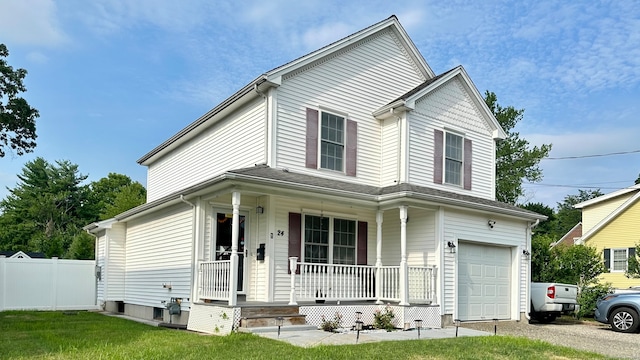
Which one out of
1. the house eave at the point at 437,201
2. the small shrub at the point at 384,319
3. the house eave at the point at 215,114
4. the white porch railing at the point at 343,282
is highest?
the house eave at the point at 215,114

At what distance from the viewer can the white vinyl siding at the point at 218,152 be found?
1376 cm

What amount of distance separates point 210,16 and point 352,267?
7617 millimetres

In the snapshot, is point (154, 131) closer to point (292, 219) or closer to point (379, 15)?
point (379, 15)

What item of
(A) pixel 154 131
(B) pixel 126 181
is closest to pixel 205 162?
(A) pixel 154 131

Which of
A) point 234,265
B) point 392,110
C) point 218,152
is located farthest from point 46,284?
point 392,110

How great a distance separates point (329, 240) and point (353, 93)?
417 centimetres

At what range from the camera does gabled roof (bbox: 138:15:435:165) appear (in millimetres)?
13289

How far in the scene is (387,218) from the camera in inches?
599

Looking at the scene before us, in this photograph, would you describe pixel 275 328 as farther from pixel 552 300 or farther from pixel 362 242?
pixel 552 300

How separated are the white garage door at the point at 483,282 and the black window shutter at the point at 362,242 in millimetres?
2516

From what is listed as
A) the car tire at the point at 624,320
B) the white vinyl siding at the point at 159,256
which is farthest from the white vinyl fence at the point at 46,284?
the car tire at the point at 624,320

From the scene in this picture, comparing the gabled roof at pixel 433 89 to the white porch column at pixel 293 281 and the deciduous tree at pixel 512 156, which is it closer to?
the white porch column at pixel 293 281

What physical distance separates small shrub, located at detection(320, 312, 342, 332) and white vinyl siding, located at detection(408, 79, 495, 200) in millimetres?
4463

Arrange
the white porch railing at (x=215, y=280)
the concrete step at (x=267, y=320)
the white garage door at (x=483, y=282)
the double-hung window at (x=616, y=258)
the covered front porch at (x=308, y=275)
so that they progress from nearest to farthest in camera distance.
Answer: the concrete step at (x=267, y=320) < the white porch railing at (x=215, y=280) < the covered front porch at (x=308, y=275) < the white garage door at (x=483, y=282) < the double-hung window at (x=616, y=258)
